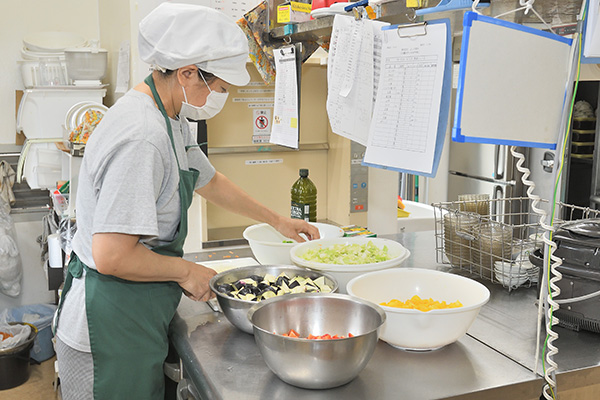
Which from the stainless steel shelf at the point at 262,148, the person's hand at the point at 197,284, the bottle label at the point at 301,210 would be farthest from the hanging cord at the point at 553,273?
the stainless steel shelf at the point at 262,148

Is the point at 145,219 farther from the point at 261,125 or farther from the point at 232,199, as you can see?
the point at 261,125

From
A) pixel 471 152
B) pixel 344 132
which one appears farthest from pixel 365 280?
pixel 471 152

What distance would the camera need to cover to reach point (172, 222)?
1.67m

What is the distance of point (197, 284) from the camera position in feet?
5.48

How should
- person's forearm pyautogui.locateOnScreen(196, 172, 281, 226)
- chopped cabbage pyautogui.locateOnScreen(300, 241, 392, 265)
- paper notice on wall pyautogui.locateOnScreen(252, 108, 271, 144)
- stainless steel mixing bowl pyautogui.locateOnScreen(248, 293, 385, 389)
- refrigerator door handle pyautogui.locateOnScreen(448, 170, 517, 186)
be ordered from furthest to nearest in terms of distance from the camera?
refrigerator door handle pyautogui.locateOnScreen(448, 170, 517, 186)
paper notice on wall pyautogui.locateOnScreen(252, 108, 271, 144)
person's forearm pyautogui.locateOnScreen(196, 172, 281, 226)
chopped cabbage pyautogui.locateOnScreen(300, 241, 392, 265)
stainless steel mixing bowl pyautogui.locateOnScreen(248, 293, 385, 389)

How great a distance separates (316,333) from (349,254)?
0.48m

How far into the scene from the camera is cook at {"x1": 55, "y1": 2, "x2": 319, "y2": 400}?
147cm

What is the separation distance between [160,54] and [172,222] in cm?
47

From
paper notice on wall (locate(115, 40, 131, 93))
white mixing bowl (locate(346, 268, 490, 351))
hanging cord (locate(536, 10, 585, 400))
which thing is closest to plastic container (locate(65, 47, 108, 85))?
paper notice on wall (locate(115, 40, 131, 93))

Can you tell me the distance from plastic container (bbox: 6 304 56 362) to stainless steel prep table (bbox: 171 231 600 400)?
2498mm

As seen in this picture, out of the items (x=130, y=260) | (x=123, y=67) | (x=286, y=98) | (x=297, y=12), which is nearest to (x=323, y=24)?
(x=297, y=12)

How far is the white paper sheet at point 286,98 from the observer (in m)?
2.61

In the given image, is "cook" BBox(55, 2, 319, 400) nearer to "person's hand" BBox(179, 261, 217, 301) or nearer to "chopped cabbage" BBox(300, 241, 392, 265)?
"person's hand" BBox(179, 261, 217, 301)

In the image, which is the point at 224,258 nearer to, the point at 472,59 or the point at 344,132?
the point at 344,132
